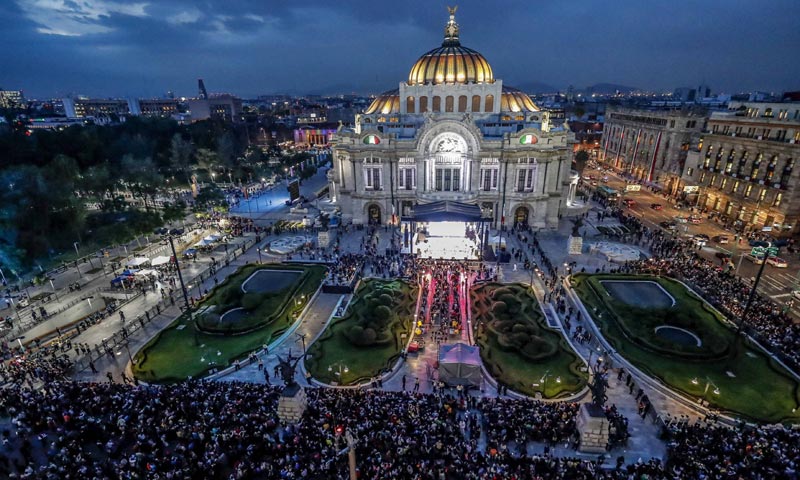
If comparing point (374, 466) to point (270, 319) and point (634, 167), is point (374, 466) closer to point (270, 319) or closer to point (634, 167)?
point (270, 319)

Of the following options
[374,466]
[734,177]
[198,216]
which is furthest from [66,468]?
[734,177]

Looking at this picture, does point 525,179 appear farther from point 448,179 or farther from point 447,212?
point 447,212

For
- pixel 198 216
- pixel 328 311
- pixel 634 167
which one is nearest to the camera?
pixel 328 311

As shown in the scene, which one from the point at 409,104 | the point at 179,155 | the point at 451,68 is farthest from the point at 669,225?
the point at 179,155

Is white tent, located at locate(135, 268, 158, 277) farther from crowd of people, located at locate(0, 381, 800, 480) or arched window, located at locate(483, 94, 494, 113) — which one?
arched window, located at locate(483, 94, 494, 113)

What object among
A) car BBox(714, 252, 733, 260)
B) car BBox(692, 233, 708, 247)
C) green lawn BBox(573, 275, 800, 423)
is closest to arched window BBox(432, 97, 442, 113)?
car BBox(692, 233, 708, 247)

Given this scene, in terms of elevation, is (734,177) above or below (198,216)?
above
